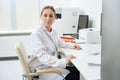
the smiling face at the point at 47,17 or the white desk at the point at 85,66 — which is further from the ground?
the smiling face at the point at 47,17

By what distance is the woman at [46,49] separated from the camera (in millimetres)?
1880

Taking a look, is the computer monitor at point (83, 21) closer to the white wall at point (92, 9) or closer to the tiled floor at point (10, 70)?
the white wall at point (92, 9)

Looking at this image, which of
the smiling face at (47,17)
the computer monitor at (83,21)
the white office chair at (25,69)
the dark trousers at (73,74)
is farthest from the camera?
the computer monitor at (83,21)

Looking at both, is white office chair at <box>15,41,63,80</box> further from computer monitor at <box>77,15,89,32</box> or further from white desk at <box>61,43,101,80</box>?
computer monitor at <box>77,15,89,32</box>

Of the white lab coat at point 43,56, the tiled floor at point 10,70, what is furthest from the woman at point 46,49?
the tiled floor at point 10,70

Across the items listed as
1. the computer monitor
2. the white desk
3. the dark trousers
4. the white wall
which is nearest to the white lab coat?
the white desk

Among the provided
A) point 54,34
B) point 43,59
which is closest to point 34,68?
point 43,59

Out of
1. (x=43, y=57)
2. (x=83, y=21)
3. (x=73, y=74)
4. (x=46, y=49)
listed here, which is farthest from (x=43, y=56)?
(x=83, y=21)

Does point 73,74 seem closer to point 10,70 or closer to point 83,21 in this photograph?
point 83,21

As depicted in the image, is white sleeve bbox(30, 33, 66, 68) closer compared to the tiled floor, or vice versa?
white sleeve bbox(30, 33, 66, 68)

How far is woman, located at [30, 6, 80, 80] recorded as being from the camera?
6.17 feet

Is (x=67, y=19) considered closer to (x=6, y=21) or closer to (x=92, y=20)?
(x=92, y=20)

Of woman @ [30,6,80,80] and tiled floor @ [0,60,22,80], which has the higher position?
woman @ [30,6,80,80]

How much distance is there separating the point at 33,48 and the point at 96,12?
1.48 metres
